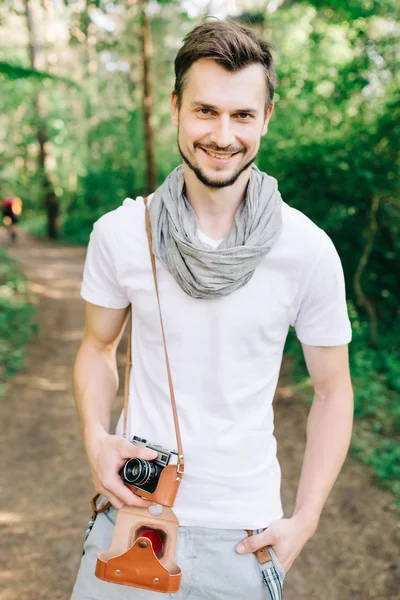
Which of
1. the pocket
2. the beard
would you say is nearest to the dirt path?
the pocket

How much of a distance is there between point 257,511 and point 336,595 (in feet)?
8.02

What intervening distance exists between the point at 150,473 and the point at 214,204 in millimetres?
884

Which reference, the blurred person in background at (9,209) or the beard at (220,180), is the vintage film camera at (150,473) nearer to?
the beard at (220,180)

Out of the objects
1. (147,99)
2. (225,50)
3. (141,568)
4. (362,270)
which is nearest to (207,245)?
(225,50)

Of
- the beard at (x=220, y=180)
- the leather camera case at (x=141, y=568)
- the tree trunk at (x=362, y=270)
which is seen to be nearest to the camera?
the leather camera case at (x=141, y=568)

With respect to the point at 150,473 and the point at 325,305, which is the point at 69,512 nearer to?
the point at 150,473

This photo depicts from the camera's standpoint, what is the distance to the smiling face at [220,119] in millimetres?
1717

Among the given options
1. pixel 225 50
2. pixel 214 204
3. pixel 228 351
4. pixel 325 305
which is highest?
pixel 225 50

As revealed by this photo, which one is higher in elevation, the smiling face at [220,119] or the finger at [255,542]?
the smiling face at [220,119]

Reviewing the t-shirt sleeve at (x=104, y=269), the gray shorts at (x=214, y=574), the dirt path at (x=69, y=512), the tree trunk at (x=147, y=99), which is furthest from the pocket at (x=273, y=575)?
the tree trunk at (x=147, y=99)

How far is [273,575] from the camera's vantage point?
5.61ft

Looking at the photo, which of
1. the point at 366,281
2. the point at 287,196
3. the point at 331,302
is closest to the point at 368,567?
the point at 331,302

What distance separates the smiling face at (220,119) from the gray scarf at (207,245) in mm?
113

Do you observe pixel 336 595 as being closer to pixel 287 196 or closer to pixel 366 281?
pixel 366 281
